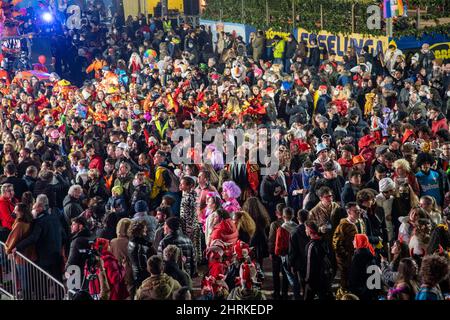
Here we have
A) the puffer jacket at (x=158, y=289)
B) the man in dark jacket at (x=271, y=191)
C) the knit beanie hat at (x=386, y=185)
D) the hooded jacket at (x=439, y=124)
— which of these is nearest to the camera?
the puffer jacket at (x=158, y=289)

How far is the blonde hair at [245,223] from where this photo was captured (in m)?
12.2

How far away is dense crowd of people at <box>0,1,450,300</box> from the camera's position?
10852mm

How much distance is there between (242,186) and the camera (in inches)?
555

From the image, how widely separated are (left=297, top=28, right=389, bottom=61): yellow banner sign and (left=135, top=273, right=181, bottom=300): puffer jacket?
15.8 metres

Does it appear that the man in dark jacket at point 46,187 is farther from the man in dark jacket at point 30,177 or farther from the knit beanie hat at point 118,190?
the knit beanie hat at point 118,190

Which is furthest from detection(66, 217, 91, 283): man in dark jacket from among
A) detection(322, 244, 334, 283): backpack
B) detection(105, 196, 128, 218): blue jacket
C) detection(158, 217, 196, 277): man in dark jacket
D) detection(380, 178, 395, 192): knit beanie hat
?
detection(380, 178, 395, 192): knit beanie hat

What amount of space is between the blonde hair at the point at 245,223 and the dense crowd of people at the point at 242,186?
0.02m

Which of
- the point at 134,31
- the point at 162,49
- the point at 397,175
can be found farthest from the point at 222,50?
the point at 397,175

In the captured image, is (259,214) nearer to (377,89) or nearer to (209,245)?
(209,245)

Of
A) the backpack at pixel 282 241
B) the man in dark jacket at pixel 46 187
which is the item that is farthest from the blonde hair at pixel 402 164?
the man in dark jacket at pixel 46 187

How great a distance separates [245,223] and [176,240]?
1.15 meters

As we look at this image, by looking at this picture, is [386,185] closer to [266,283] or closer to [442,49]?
[266,283]

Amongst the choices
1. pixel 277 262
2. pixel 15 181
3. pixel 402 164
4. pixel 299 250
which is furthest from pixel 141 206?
pixel 402 164
